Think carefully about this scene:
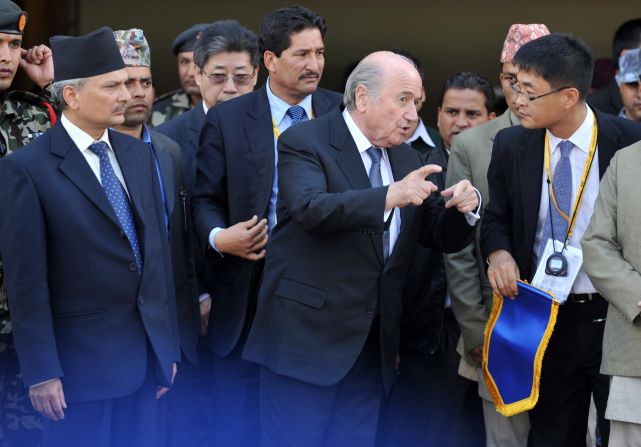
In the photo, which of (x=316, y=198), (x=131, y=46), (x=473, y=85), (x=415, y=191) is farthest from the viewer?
(x=473, y=85)

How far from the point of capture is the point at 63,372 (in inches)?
145

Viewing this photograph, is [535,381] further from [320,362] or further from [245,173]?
[245,173]

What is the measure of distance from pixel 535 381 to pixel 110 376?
1527mm

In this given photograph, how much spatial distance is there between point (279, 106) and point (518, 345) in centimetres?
146

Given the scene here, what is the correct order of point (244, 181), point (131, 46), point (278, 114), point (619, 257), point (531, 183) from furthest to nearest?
1. point (131, 46)
2. point (278, 114)
3. point (244, 181)
4. point (531, 183)
5. point (619, 257)

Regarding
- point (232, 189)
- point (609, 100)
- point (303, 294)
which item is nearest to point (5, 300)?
point (232, 189)

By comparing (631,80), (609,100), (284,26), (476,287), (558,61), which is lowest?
(476,287)

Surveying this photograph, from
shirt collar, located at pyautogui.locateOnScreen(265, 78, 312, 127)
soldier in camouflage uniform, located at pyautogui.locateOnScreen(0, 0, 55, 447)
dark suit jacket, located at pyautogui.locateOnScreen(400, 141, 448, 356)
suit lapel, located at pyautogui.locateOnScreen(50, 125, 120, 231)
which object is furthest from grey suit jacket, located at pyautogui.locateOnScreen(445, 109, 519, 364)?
soldier in camouflage uniform, located at pyautogui.locateOnScreen(0, 0, 55, 447)

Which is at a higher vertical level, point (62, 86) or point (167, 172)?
point (62, 86)

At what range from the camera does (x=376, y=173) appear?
3.98m

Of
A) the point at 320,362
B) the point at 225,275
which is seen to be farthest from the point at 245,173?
the point at 320,362

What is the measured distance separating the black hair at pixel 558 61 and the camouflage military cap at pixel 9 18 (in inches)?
75.9

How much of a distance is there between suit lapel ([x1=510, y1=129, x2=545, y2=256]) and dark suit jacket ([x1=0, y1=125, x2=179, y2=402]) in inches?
54.9

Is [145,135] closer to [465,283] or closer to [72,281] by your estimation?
[72,281]
